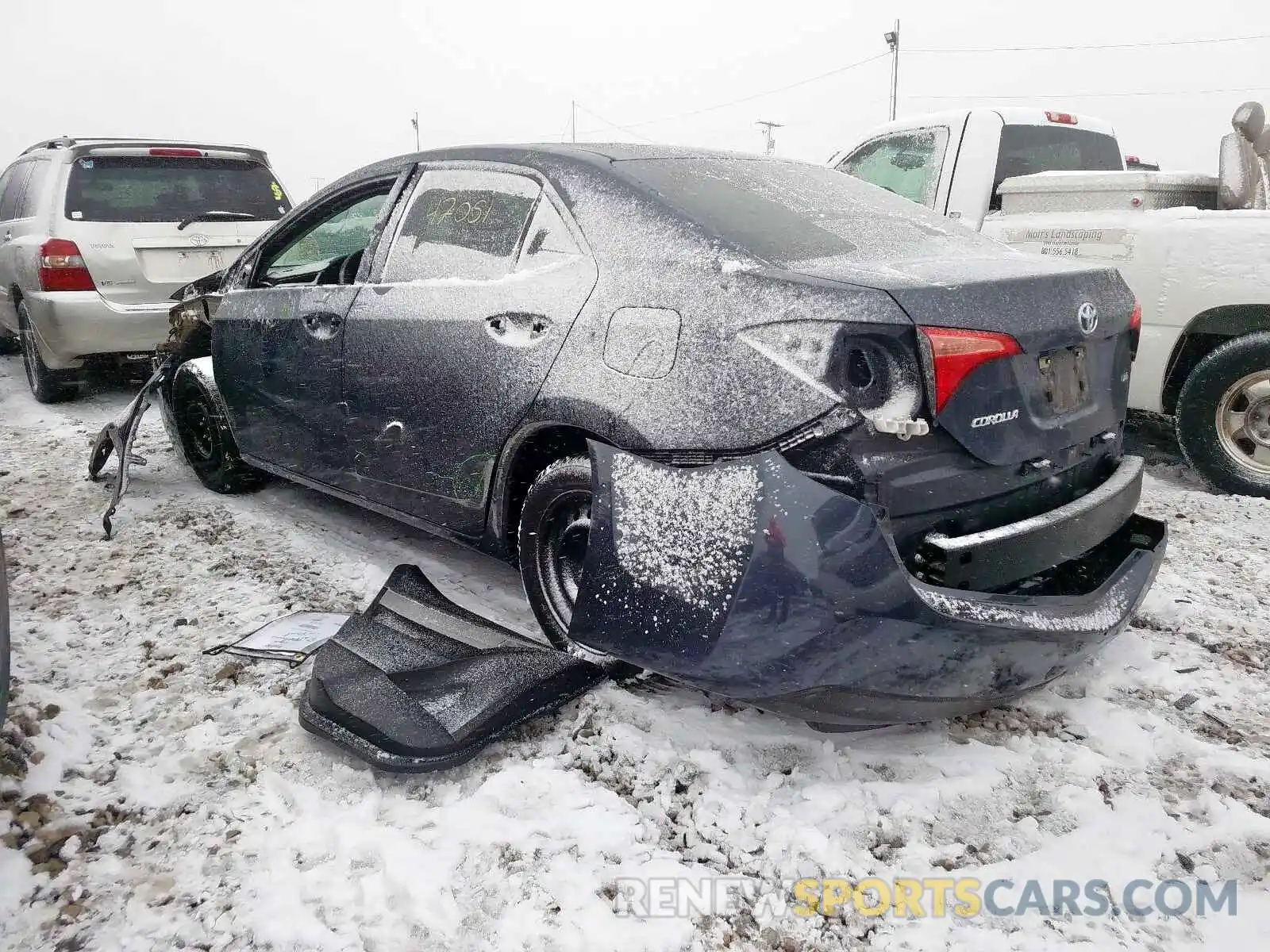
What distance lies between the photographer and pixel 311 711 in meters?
2.47

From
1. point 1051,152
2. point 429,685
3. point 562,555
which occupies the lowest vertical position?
point 429,685

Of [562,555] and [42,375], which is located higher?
[562,555]

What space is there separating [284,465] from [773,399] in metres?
2.61

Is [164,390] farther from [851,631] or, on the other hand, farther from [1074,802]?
[1074,802]

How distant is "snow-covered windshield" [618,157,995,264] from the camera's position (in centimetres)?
235

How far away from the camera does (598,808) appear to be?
A: 85.0 inches

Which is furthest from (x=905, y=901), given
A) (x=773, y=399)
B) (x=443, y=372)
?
(x=443, y=372)

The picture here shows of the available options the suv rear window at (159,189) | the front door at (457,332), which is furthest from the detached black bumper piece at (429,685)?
the suv rear window at (159,189)

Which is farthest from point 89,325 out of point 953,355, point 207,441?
point 953,355

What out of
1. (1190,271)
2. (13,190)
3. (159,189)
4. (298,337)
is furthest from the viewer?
(13,190)

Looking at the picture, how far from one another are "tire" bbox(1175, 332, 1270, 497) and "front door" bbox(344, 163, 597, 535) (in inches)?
126

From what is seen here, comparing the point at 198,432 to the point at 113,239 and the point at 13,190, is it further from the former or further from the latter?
the point at 13,190

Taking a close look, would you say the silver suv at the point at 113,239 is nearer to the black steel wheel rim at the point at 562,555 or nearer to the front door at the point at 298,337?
the front door at the point at 298,337

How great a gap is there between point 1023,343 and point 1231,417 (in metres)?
2.76
